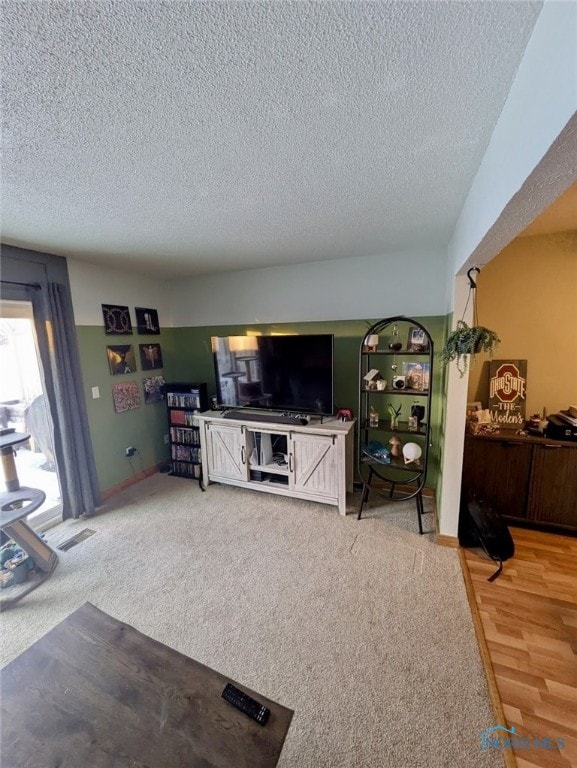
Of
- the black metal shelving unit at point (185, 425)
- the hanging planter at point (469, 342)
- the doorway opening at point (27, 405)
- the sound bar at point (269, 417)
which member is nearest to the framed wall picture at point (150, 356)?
the black metal shelving unit at point (185, 425)

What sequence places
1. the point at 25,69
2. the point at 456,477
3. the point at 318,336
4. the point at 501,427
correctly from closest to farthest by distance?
the point at 25,69 → the point at 456,477 → the point at 501,427 → the point at 318,336

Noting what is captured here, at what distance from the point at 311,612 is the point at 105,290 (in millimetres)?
3445

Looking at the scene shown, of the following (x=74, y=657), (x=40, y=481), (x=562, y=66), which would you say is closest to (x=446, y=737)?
(x=74, y=657)

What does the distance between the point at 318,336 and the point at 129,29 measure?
2348 mm

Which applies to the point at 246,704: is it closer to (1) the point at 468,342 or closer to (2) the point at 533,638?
(2) the point at 533,638

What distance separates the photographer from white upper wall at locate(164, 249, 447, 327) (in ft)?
9.72

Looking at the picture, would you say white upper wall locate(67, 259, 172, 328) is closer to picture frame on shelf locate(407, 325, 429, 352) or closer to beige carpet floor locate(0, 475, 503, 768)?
beige carpet floor locate(0, 475, 503, 768)

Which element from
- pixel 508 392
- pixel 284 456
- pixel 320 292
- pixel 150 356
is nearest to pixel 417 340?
pixel 508 392

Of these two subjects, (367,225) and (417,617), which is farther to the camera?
(367,225)

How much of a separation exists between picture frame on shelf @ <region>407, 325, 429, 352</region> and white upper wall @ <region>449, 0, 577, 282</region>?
Result: 4.53ft

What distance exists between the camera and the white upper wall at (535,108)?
0.64m

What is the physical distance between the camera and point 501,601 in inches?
74.9

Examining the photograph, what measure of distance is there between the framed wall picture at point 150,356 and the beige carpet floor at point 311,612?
1639 mm

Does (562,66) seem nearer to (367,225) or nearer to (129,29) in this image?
(129,29)
